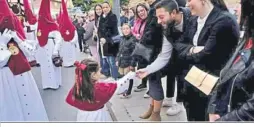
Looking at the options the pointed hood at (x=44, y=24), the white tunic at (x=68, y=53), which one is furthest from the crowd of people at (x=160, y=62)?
the white tunic at (x=68, y=53)

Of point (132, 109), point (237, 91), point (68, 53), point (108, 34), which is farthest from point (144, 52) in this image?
point (68, 53)

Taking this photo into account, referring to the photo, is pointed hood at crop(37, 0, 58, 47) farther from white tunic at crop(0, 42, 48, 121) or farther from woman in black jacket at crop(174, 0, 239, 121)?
woman in black jacket at crop(174, 0, 239, 121)

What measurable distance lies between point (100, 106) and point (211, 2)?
0.61 m

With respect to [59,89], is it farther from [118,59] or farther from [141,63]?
[141,63]

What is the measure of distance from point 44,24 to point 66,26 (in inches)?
15.7

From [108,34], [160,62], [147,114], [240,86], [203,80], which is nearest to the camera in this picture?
[240,86]

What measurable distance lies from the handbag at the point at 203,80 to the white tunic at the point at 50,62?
5.33ft

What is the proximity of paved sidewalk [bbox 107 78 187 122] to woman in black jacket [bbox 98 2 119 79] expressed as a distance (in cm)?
33

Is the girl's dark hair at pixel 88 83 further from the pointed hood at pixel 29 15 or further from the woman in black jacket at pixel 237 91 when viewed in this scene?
the pointed hood at pixel 29 15

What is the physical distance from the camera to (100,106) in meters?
1.57

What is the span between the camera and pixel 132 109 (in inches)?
85.6

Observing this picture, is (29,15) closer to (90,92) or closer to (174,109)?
(174,109)

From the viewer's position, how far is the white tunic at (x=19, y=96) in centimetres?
180

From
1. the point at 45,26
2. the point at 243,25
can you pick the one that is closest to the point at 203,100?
the point at 243,25
